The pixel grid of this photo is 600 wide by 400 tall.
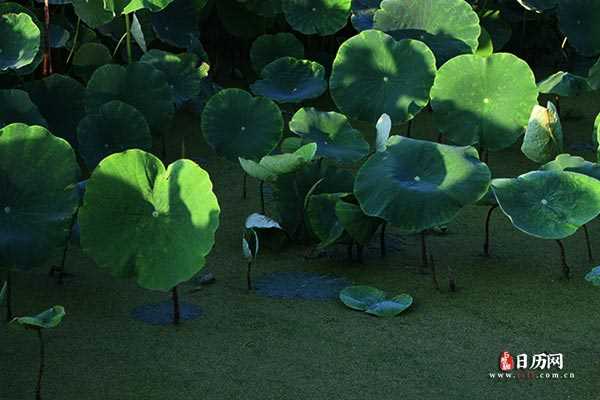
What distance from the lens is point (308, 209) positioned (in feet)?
7.93

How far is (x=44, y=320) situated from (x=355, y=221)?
806 millimetres

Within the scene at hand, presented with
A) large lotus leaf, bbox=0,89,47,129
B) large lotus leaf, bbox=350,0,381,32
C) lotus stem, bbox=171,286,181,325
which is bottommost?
lotus stem, bbox=171,286,181,325

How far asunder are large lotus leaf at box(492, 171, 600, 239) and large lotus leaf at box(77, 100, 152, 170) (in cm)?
89

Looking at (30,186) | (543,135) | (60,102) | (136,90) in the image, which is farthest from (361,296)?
(60,102)

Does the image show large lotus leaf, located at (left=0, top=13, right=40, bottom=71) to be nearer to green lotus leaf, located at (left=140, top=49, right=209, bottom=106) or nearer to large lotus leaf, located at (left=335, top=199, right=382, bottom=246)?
green lotus leaf, located at (left=140, top=49, right=209, bottom=106)

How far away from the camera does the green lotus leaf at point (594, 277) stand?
7.07ft

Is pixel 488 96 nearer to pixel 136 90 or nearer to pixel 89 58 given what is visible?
pixel 136 90

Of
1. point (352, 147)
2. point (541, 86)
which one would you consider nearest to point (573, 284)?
point (352, 147)

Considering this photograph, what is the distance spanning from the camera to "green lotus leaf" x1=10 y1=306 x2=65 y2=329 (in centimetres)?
176

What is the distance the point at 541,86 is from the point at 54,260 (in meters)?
1.47

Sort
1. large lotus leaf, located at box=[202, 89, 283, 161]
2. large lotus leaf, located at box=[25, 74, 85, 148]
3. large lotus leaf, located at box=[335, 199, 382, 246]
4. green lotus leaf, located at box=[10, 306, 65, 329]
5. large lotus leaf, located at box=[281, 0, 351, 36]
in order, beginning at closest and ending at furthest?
green lotus leaf, located at box=[10, 306, 65, 329] < large lotus leaf, located at box=[335, 199, 382, 246] < large lotus leaf, located at box=[202, 89, 283, 161] < large lotus leaf, located at box=[25, 74, 85, 148] < large lotus leaf, located at box=[281, 0, 351, 36]

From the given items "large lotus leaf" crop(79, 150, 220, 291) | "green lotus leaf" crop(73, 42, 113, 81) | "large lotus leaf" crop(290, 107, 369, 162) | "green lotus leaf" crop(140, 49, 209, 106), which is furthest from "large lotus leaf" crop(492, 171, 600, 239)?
"green lotus leaf" crop(73, 42, 113, 81)

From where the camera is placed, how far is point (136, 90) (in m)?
2.81

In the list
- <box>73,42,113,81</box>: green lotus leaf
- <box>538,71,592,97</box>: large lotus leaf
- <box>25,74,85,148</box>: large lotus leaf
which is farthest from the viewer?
<box>73,42,113,81</box>: green lotus leaf
